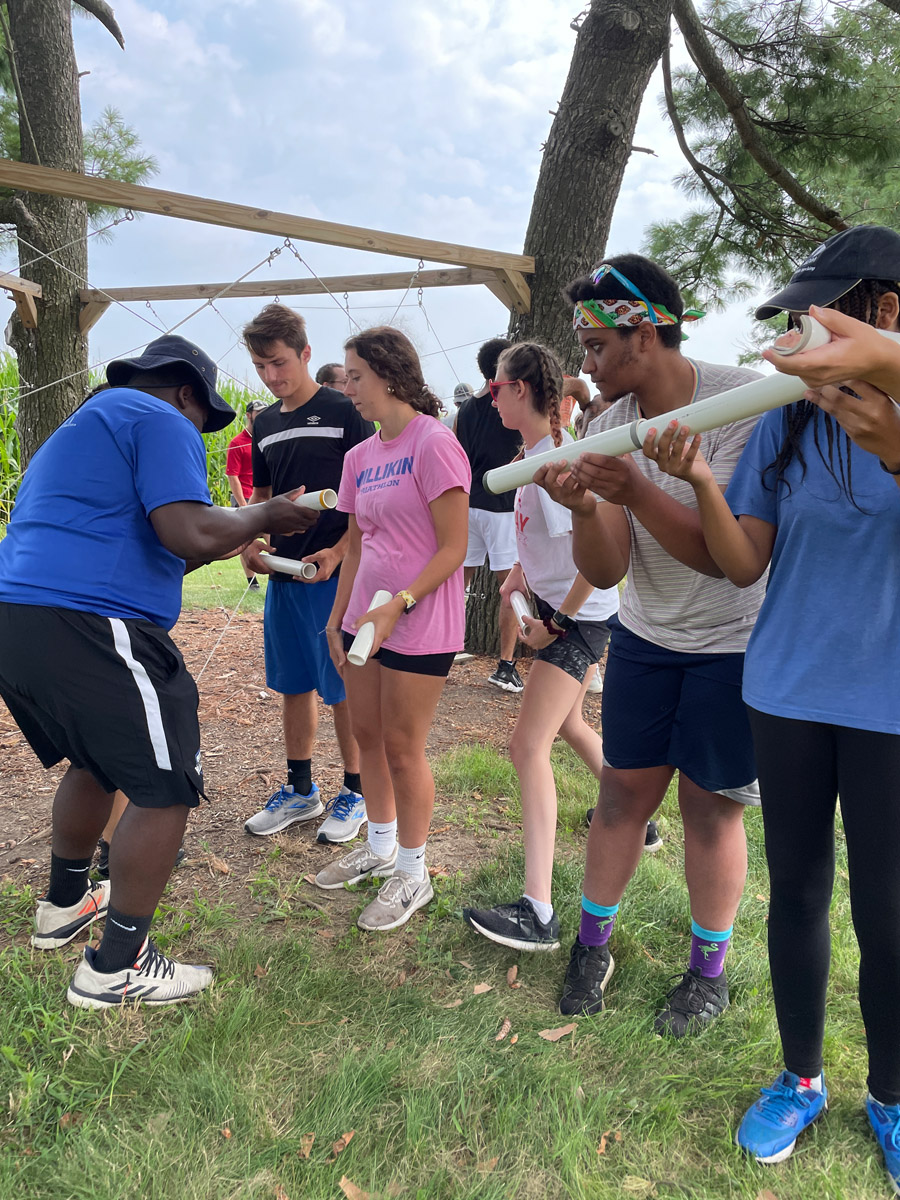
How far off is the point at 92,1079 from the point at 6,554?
4.46 feet

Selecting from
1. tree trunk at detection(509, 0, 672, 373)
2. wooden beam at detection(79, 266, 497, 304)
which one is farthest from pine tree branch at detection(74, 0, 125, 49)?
tree trunk at detection(509, 0, 672, 373)

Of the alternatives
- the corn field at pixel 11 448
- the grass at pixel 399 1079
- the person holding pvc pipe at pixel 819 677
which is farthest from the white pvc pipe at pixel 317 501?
the corn field at pixel 11 448

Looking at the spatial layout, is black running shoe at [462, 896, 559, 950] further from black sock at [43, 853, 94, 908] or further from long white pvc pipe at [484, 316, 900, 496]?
long white pvc pipe at [484, 316, 900, 496]

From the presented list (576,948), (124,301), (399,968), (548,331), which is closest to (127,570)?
(399,968)

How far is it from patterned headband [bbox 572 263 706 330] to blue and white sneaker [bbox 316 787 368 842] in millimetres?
2089

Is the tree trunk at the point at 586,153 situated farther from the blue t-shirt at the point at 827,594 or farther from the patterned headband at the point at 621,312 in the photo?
the blue t-shirt at the point at 827,594

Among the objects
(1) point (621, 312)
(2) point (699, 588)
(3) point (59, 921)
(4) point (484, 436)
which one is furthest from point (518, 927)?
(4) point (484, 436)

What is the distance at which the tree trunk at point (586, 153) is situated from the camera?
199 inches

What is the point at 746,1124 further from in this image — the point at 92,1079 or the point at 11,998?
the point at 11,998

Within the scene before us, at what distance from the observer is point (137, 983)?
6.95ft

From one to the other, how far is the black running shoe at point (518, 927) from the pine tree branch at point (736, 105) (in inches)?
230

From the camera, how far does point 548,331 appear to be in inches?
208

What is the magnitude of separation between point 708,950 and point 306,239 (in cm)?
415

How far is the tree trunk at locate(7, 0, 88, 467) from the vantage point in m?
6.05
